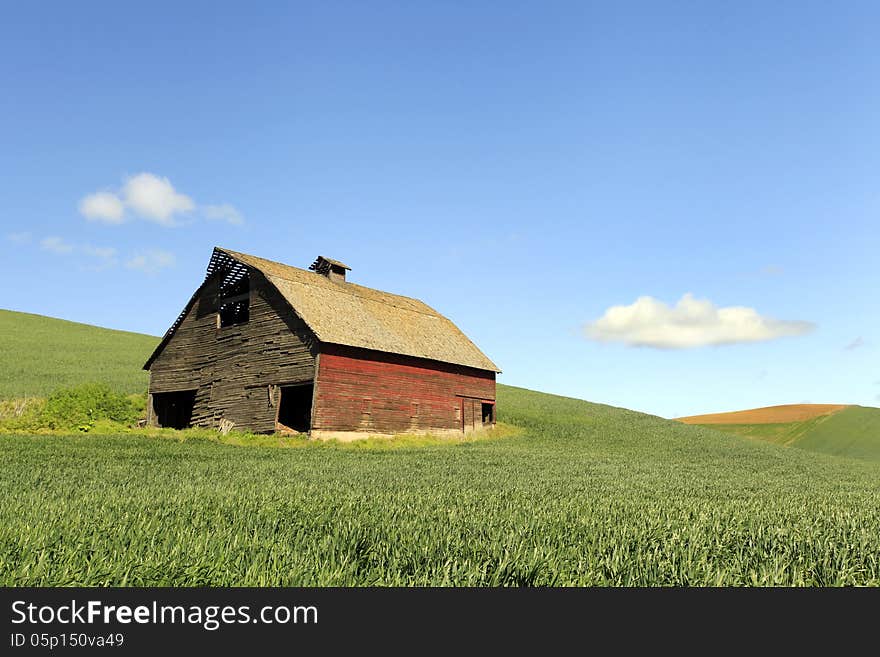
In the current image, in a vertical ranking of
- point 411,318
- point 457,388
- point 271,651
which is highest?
point 411,318

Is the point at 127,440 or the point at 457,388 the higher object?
the point at 457,388

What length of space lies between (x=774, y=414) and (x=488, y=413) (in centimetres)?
4567

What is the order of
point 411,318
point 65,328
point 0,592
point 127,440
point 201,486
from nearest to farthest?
point 0,592 < point 201,486 < point 127,440 < point 411,318 < point 65,328

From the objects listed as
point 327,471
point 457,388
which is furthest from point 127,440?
point 457,388

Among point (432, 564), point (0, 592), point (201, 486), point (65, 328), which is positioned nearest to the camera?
point (0, 592)

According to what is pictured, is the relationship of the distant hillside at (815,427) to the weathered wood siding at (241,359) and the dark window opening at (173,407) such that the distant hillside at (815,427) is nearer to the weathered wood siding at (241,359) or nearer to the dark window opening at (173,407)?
the weathered wood siding at (241,359)

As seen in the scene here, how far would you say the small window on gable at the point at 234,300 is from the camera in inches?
1187

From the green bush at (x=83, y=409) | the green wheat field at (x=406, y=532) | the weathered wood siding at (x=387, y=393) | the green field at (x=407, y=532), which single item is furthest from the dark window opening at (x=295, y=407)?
the green field at (x=407, y=532)

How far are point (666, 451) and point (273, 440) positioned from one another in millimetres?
19883

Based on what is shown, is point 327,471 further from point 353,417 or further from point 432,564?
point 353,417

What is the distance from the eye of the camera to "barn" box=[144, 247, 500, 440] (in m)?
27.2

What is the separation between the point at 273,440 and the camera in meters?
25.5

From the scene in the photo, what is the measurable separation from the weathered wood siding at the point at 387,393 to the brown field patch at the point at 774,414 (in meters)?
44.7

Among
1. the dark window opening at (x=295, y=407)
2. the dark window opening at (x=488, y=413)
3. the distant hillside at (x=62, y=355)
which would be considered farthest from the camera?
the distant hillside at (x=62, y=355)
